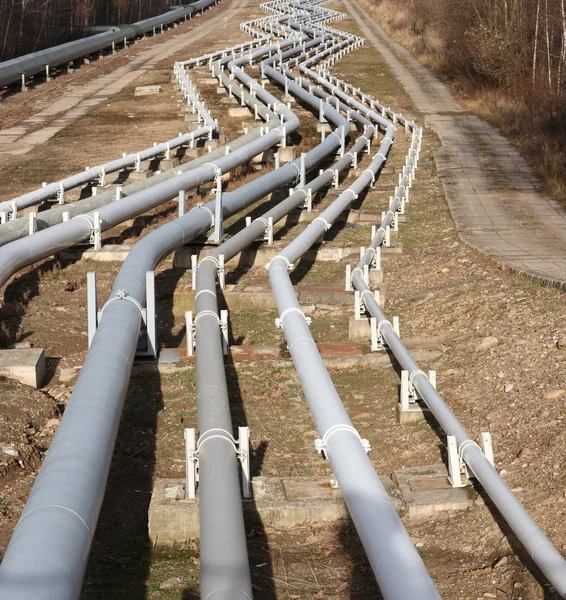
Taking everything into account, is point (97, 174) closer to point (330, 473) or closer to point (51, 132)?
point (51, 132)

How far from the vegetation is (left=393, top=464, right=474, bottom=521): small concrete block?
12.3m

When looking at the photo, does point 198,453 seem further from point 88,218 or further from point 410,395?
point 88,218

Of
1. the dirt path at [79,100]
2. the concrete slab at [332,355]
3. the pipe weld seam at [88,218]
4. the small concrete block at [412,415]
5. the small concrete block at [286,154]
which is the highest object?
the pipe weld seam at [88,218]

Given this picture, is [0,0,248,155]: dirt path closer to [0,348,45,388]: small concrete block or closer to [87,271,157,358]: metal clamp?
[87,271,157,358]: metal clamp

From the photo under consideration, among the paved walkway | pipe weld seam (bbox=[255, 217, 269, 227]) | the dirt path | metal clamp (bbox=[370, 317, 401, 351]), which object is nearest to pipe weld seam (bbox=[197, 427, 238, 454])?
metal clamp (bbox=[370, 317, 401, 351])

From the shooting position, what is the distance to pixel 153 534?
22.5ft

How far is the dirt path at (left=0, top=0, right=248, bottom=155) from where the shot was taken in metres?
27.6

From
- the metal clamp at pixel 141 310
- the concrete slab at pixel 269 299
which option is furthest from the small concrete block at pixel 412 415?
the concrete slab at pixel 269 299

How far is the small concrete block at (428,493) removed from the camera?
276 inches

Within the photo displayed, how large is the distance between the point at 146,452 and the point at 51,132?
21.7 metres

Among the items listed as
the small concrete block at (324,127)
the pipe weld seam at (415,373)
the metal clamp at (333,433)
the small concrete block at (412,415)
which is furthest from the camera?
the small concrete block at (324,127)

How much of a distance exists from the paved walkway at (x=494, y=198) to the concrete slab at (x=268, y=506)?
4.72 m

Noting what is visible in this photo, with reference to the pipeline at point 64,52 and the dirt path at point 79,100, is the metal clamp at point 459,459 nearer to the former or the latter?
the dirt path at point 79,100

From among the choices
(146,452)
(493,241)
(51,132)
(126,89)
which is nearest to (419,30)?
(126,89)
